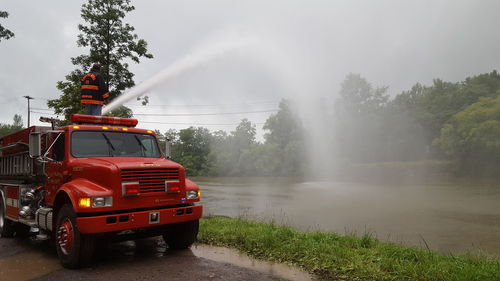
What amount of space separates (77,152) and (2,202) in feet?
13.1

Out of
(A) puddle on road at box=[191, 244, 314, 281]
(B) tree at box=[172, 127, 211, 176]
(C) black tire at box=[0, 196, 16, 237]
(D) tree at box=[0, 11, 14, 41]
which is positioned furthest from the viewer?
(B) tree at box=[172, 127, 211, 176]

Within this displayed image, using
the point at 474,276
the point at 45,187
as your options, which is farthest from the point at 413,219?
the point at 45,187

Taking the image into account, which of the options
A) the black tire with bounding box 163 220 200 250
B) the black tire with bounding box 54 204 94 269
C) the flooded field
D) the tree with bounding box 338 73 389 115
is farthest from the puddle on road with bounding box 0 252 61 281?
the tree with bounding box 338 73 389 115

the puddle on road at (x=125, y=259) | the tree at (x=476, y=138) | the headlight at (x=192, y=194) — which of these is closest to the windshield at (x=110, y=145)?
the headlight at (x=192, y=194)

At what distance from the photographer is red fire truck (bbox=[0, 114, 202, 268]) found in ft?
19.0

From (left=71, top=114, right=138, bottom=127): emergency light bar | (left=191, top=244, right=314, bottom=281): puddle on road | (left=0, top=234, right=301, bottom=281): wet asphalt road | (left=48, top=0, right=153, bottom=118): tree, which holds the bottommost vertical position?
(left=191, top=244, right=314, bottom=281): puddle on road

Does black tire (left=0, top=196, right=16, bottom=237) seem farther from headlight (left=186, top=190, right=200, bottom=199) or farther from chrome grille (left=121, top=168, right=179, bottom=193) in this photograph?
headlight (left=186, top=190, right=200, bottom=199)

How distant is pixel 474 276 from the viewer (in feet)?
15.9

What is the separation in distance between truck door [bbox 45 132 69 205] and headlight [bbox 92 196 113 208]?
1.28m

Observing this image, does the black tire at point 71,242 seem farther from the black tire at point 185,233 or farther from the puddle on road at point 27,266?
the black tire at point 185,233

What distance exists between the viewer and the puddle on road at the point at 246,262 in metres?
5.54

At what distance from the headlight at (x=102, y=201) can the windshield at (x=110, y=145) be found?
4.30 ft

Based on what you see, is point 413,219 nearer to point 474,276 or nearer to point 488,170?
point 474,276

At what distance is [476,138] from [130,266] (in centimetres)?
5082
